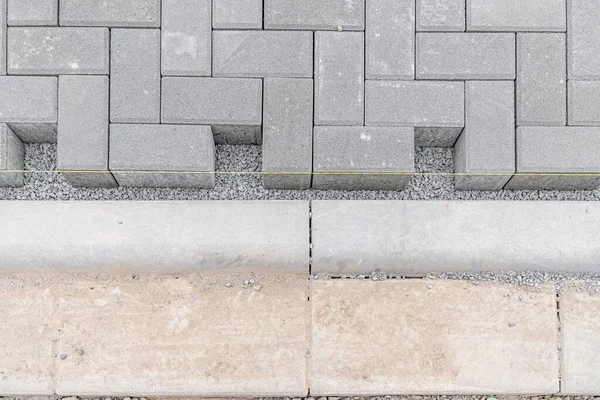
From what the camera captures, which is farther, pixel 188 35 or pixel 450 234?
pixel 450 234

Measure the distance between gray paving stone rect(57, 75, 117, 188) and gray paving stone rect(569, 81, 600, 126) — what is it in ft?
8.27

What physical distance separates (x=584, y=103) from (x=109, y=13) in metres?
2.62

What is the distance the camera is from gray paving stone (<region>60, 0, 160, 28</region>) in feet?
9.19

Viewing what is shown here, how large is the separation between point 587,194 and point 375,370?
1.61 metres

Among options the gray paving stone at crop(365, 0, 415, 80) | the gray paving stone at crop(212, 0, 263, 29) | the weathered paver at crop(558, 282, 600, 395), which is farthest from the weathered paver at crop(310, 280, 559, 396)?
the gray paving stone at crop(212, 0, 263, 29)

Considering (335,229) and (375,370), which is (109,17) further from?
(375,370)

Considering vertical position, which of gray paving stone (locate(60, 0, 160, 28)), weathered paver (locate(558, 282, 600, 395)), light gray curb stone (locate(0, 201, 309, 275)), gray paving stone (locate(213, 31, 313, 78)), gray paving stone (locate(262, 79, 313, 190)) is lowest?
weathered paver (locate(558, 282, 600, 395))

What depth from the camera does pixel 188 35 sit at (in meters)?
2.81

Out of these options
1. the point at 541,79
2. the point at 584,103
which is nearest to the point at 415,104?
the point at 541,79

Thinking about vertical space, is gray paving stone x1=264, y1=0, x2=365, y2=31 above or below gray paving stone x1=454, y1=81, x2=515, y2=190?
above

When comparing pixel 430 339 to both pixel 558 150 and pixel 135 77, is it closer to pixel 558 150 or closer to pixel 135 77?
pixel 558 150

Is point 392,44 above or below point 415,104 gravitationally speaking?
above

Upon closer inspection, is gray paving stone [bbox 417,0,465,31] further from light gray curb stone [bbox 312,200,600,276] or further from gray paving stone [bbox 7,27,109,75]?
gray paving stone [bbox 7,27,109,75]

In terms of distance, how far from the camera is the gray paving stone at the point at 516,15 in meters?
2.84
